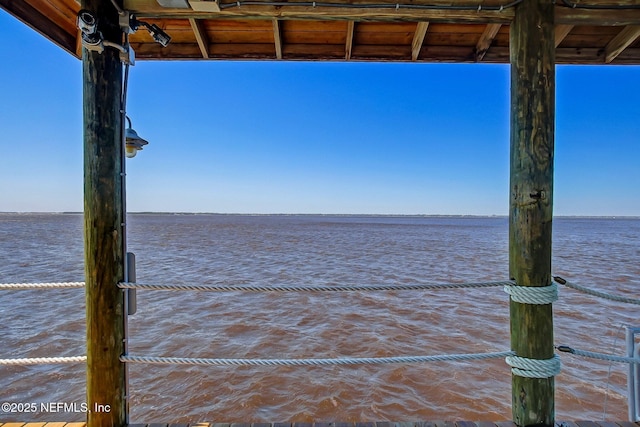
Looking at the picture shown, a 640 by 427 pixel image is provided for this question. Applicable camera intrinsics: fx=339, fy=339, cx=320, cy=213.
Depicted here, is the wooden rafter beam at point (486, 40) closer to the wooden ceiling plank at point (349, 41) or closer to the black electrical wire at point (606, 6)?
the black electrical wire at point (606, 6)

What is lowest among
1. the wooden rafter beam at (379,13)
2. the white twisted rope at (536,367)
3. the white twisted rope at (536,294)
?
the white twisted rope at (536,367)

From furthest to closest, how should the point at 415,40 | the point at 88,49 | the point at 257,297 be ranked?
the point at 257,297 → the point at 415,40 → the point at 88,49

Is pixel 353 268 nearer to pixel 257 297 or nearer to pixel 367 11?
pixel 257 297

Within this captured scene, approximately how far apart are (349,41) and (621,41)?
6.81 feet

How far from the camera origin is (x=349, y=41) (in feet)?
8.76

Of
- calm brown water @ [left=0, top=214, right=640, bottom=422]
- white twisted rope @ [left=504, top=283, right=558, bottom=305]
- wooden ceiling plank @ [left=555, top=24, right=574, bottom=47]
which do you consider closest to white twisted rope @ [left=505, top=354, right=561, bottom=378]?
white twisted rope @ [left=504, top=283, right=558, bottom=305]

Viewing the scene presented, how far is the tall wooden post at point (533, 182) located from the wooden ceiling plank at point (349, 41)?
3.57 ft

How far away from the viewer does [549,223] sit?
1.99m

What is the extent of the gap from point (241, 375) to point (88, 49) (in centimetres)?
391

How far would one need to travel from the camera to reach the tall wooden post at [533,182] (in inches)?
77.0

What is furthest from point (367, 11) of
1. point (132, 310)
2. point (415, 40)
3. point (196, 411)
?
point (196, 411)

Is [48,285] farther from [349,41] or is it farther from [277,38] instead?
[349,41]

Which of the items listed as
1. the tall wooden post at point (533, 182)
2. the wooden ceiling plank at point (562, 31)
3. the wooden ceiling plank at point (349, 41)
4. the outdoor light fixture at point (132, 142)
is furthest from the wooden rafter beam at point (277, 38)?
the wooden ceiling plank at point (562, 31)
